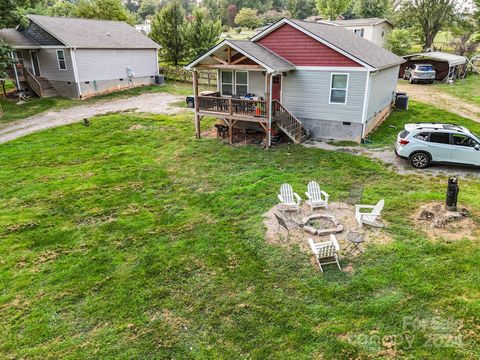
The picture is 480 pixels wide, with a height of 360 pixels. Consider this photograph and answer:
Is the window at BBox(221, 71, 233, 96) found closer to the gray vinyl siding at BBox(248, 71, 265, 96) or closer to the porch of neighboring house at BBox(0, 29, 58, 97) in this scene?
the gray vinyl siding at BBox(248, 71, 265, 96)

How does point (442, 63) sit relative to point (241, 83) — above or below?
above

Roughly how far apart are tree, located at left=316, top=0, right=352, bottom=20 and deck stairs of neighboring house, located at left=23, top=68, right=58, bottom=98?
46.2 m

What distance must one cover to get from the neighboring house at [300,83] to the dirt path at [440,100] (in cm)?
732

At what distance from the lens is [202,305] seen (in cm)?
753

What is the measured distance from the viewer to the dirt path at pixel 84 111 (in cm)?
2139

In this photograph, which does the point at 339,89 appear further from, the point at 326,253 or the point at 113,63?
the point at 113,63

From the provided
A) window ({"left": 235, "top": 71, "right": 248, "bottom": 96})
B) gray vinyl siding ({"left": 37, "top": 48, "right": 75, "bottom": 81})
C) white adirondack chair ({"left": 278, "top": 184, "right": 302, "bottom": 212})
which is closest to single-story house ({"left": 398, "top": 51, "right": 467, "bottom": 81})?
window ({"left": 235, "top": 71, "right": 248, "bottom": 96})

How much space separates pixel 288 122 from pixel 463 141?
7716 millimetres

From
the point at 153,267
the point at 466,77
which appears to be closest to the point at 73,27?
the point at 153,267

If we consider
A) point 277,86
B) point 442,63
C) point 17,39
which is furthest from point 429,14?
point 17,39

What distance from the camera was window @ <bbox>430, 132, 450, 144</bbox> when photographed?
44.1 ft

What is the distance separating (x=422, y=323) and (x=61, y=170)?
15.0 metres

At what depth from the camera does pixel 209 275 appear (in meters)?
8.47

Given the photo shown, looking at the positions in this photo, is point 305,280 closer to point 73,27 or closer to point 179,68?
point 73,27
